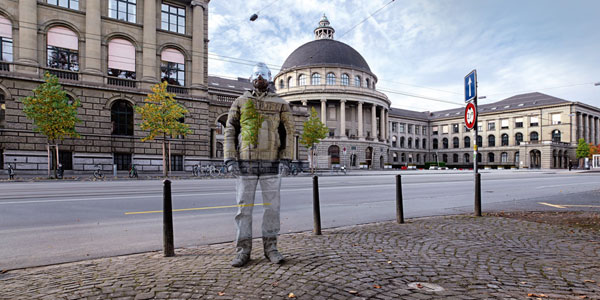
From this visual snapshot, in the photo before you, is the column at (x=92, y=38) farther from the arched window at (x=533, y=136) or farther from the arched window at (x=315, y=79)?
the arched window at (x=533, y=136)

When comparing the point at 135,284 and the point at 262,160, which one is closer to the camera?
the point at 135,284

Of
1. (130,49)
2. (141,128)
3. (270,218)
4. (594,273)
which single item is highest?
(130,49)

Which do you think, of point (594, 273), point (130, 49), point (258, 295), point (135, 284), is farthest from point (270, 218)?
point (130, 49)

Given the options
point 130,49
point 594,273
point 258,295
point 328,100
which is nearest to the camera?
point 258,295

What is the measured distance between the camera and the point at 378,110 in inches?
2926

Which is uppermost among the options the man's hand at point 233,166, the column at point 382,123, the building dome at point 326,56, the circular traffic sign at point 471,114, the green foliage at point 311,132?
the building dome at point 326,56

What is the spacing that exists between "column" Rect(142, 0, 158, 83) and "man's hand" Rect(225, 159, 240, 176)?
26.1 metres

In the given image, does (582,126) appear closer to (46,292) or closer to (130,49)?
(130,49)

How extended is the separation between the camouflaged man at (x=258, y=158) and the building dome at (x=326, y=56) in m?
64.5

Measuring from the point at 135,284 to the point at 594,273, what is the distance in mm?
4500

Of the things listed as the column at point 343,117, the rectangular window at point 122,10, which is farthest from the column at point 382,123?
the rectangular window at point 122,10

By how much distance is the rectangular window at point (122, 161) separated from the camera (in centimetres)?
2513

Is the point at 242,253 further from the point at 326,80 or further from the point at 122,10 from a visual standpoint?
the point at 326,80

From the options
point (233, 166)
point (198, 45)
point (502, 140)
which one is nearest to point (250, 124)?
point (233, 166)
